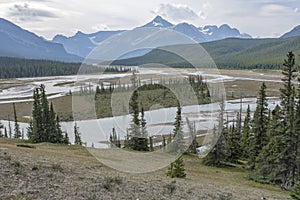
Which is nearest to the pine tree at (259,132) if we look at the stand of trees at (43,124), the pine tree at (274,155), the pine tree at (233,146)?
the pine tree at (274,155)

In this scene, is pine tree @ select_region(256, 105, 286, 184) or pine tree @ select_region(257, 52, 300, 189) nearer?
pine tree @ select_region(257, 52, 300, 189)

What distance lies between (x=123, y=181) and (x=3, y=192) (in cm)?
625

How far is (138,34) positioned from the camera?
15156 millimetres

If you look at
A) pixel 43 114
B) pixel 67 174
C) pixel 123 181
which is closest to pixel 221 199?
pixel 123 181

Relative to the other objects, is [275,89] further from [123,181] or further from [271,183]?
[123,181]

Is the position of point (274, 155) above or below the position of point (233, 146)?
above

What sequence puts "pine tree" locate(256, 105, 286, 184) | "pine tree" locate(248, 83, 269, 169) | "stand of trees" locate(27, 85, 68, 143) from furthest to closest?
"stand of trees" locate(27, 85, 68, 143)
"pine tree" locate(248, 83, 269, 169)
"pine tree" locate(256, 105, 286, 184)

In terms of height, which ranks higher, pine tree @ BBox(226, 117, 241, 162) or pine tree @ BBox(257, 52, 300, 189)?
pine tree @ BBox(257, 52, 300, 189)

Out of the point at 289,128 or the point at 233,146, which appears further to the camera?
the point at 233,146

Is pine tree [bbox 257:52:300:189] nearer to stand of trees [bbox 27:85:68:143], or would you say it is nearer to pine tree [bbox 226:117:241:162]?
pine tree [bbox 226:117:241:162]

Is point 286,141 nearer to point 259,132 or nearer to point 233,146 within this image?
point 259,132

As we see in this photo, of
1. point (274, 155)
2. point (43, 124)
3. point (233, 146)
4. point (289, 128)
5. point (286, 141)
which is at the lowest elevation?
point (233, 146)

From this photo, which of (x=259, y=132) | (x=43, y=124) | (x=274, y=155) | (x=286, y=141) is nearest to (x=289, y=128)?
(x=286, y=141)

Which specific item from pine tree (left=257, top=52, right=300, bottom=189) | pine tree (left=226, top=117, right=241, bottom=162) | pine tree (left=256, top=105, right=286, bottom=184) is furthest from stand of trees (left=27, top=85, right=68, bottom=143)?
pine tree (left=257, top=52, right=300, bottom=189)
